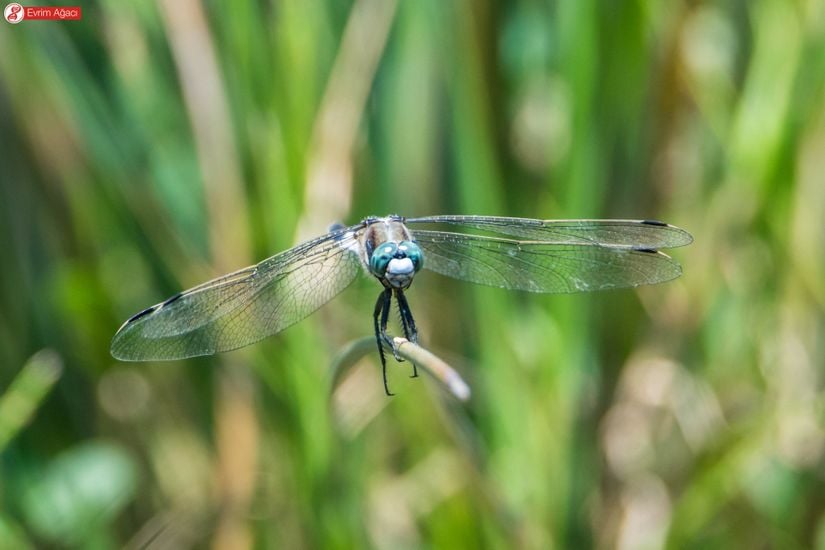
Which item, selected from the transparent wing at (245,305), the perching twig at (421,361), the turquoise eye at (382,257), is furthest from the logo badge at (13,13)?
the perching twig at (421,361)

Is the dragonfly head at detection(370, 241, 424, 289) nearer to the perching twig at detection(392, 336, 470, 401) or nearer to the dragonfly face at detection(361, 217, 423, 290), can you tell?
the dragonfly face at detection(361, 217, 423, 290)

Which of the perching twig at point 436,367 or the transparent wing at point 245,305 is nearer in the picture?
the perching twig at point 436,367

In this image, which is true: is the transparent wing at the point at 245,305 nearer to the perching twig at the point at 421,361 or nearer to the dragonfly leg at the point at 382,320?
the dragonfly leg at the point at 382,320

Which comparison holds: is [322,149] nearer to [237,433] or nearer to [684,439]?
[237,433]

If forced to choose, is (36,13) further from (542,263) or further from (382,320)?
(542,263)

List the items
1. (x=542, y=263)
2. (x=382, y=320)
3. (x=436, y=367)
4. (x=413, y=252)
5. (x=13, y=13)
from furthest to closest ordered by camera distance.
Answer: (x=13, y=13) → (x=542, y=263) → (x=413, y=252) → (x=382, y=320) → (x=436, y=367)

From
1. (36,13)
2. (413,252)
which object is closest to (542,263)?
(413,252)
